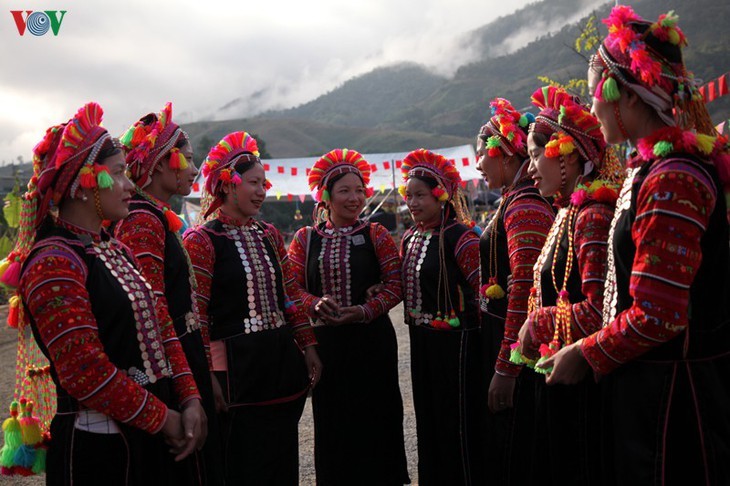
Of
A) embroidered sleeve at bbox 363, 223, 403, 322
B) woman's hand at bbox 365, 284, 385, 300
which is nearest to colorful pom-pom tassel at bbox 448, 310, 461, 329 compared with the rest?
embroidered sleeve at bbox 363, 223, 403, 322

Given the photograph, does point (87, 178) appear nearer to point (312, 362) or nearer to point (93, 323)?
point (93, 323)

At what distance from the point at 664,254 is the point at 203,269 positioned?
97.8 inches

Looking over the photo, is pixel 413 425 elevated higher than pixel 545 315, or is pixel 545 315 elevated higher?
pixel 545 315

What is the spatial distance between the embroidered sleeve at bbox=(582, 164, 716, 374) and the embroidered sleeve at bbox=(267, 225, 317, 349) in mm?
2296

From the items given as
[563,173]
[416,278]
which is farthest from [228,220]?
[563,173]

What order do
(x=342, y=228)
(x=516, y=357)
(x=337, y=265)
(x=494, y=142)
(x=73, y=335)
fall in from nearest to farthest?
(x=73, y=335)
(x=516, y=357)
(x=494, y=142)
(x=337, y=265)
(x=342, y=228)

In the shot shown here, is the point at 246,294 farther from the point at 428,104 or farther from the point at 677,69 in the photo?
the point at 428,104

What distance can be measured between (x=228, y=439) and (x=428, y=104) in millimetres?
144432

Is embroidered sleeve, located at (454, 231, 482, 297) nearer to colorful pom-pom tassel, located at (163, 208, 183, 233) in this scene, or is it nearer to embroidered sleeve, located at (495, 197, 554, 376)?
embroidered sleeve, located at (495, 197, 554, 376)

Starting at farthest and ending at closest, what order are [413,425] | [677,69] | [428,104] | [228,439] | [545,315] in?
[428,104], [413,425], [228,439], [545,315], [677,69]

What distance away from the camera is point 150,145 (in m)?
3.38

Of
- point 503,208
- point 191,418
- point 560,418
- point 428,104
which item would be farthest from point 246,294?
point 428,104

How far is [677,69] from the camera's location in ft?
7.23

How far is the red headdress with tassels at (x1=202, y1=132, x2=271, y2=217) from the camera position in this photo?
12.9 ft
